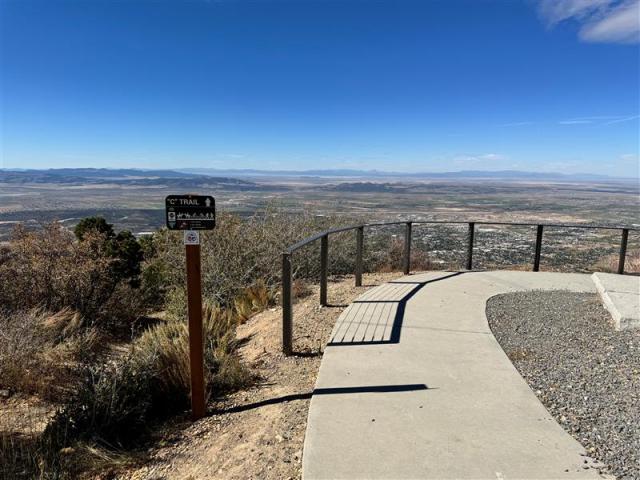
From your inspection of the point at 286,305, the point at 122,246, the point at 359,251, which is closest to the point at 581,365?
the point at 286,305

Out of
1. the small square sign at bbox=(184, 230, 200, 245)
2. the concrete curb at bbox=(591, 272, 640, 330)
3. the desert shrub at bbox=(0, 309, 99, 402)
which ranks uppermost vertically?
the small square sign at bbox=(184, 230, 200, 245)

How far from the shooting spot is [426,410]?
354 cm

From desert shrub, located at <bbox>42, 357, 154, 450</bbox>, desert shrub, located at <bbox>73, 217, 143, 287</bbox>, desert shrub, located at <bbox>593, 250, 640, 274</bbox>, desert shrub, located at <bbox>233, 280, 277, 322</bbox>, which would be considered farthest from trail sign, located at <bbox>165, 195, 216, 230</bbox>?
desert shrub, located at <bbox>593, 250, 640, 274</bbox>

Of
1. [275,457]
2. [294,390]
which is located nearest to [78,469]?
[275,457]

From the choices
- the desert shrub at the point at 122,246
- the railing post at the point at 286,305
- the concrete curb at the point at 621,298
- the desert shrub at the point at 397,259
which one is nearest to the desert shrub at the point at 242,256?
the desert shrub at the point at 397,259

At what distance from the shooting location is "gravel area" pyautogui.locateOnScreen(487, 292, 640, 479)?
10.5ft

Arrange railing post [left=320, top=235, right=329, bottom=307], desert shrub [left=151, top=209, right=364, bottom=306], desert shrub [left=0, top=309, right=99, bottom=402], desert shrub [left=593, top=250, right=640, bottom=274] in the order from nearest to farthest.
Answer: desert shrub [left=0, top=309, right=99, bottom=402] → railing post [left=320, top=235, right=329, bottom=307] → desert shrub [left=151, top=209, right=364, bottom=306] → desert shrub [left=593, top=250, right=640, bottom=274]

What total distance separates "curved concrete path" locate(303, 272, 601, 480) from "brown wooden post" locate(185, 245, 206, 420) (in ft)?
3.30

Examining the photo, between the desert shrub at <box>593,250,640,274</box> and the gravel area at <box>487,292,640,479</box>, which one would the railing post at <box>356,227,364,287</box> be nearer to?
the gravel area at <box>487,292,640,479</box>

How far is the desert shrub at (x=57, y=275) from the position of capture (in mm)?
8422

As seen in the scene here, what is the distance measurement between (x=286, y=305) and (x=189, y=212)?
5.70 ft

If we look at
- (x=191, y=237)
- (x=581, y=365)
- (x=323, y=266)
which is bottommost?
(x=581, y=365)

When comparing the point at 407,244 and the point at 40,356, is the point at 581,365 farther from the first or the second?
the point at 40,356

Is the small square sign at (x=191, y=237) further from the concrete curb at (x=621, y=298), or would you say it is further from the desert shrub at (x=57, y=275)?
the desert shrub at (x=57, y=275)
